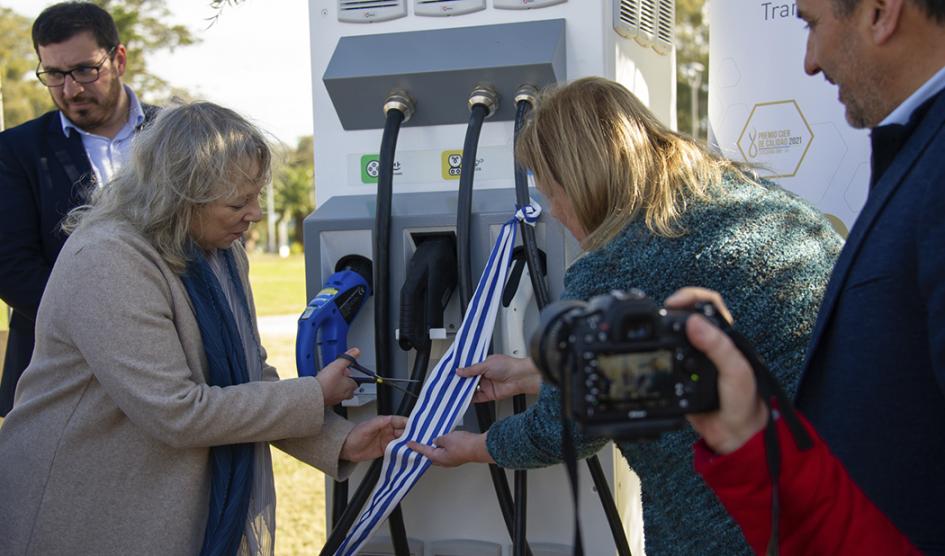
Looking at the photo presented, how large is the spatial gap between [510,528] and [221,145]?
1.21 metres

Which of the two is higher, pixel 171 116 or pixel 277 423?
pixel 171 116

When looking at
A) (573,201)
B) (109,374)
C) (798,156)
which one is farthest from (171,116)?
(798,156)

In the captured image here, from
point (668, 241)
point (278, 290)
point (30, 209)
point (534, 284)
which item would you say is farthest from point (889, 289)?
point (278, 290)

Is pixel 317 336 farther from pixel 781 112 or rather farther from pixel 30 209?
pixel 781 112

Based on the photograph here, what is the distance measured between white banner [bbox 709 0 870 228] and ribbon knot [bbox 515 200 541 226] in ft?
2.55

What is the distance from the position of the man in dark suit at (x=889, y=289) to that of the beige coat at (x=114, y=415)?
130cm

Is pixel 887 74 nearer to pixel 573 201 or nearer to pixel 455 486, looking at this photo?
pixel 573 201

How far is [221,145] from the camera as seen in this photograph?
2.25m

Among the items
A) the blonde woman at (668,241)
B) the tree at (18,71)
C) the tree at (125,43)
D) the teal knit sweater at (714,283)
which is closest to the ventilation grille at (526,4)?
the blonde woman at (668,241)

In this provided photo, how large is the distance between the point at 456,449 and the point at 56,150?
1824mm

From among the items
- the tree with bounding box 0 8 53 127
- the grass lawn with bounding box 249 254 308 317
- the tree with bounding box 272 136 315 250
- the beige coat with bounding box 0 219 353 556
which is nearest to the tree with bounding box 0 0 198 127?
the tree with bounding box 0 8 53 127

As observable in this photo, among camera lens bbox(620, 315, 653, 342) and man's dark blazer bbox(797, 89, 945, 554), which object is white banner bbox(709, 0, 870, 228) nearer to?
man's dark blazer bbox(797, 89, 945, 554)

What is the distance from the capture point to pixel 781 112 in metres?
2.88

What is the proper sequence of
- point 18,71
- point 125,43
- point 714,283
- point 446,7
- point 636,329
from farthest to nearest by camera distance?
point 18,71 → point 125,43 → point 446,7 → point 714,283 → point 636,329
